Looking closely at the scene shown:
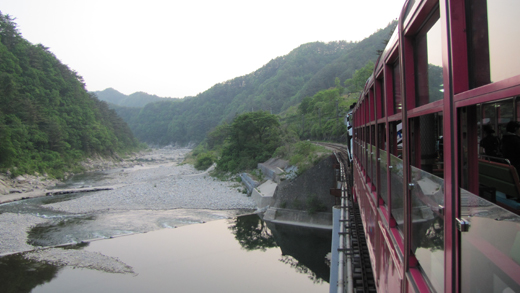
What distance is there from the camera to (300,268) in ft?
45.2

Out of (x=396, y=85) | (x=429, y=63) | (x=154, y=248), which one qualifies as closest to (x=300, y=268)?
(x=154, y=248)

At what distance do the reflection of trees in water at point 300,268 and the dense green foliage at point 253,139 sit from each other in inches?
667

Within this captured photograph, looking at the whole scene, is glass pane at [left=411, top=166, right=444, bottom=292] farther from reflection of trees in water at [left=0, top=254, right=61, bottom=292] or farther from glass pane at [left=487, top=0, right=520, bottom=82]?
reflection of trees in water at [left=0, top=254, right=61, bottom=292]

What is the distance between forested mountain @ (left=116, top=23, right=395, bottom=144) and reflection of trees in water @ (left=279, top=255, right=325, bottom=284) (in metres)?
74.8

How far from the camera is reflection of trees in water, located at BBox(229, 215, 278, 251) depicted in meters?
16.0

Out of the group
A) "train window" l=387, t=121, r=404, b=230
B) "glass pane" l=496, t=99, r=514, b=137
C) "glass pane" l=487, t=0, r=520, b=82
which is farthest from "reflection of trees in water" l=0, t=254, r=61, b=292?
"glass pane" l=487, t=0, r=520, b=82

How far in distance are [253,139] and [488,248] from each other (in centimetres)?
3206

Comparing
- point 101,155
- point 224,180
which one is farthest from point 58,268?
point 101,155

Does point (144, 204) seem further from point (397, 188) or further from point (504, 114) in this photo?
point (504, 114)

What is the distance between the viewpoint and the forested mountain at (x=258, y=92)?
9275cm

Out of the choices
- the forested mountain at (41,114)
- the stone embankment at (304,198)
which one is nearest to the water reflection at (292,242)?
the stone embankment at (304,198)

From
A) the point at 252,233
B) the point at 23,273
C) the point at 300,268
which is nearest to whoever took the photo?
the point at 23,273

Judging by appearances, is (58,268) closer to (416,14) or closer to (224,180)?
(416,14)

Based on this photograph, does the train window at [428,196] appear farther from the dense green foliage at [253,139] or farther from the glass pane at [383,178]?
the dense green foliage at [253,139]
